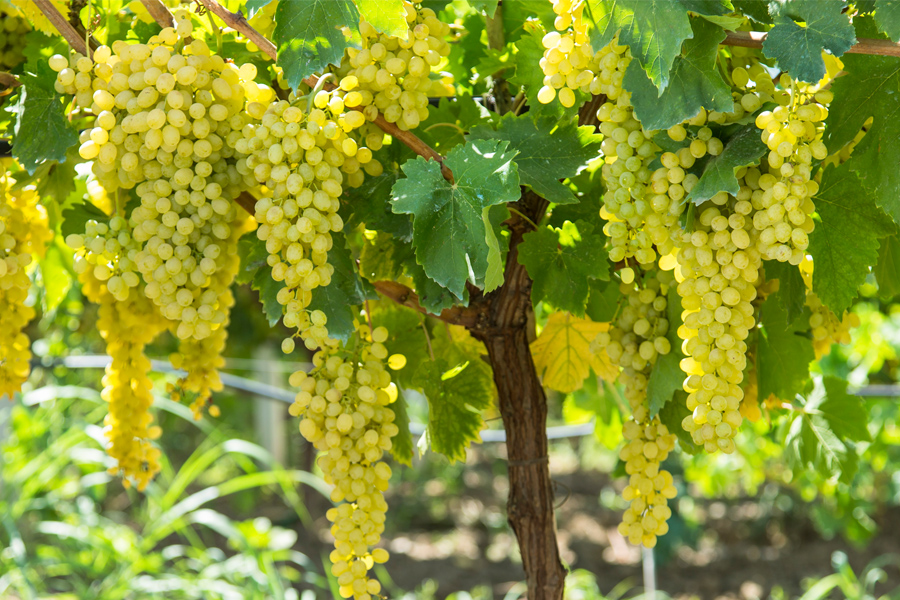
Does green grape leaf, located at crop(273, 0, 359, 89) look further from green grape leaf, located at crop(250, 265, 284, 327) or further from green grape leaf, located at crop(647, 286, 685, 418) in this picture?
green grape leaf, located at crop(647, 286, 685, 418)

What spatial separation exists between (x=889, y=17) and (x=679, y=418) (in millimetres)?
379

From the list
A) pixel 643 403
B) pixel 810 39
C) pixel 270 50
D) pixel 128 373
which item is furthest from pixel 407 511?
pixel 810 39

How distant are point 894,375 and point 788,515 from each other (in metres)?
1.17

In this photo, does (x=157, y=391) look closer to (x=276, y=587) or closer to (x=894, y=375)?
(x=276, y=587)

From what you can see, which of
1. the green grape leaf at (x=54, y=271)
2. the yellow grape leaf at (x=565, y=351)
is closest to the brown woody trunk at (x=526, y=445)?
the yellow grape leaf at (x=565, y=351)

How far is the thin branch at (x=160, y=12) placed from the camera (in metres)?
0.62

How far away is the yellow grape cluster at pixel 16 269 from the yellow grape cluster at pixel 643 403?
0.56 m

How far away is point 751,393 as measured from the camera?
82cm

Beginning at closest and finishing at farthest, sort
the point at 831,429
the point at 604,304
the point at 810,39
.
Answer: the point at 810,39
the point at 604,304
the point at 831,429

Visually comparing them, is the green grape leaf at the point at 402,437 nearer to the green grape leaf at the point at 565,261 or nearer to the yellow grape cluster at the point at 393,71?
the green grape leaf at the point at 565,261

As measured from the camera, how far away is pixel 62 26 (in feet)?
2.10

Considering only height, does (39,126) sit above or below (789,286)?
above

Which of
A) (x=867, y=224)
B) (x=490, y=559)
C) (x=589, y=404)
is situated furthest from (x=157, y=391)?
(x=867, y=224)

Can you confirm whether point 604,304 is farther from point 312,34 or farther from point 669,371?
point 312,34
